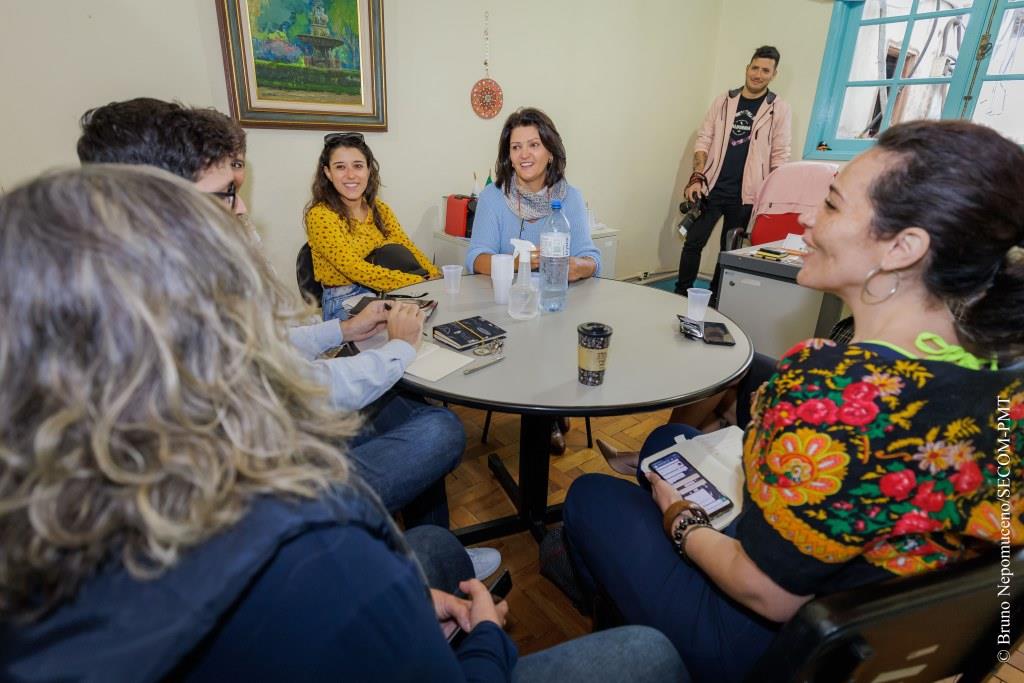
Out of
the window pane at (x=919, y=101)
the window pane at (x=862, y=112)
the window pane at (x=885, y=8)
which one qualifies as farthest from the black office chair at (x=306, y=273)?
the window pane at (x=885, y=8)

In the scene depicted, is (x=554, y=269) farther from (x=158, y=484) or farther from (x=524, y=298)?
(x=158, y=484)

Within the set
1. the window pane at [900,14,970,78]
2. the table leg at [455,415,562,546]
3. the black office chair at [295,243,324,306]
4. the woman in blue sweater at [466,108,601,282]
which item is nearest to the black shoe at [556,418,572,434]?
the table leg at [455,415,562,546]

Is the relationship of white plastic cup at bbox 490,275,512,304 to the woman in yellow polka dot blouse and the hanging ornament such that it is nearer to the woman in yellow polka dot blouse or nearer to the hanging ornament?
the woman in yellow polka dot blouse

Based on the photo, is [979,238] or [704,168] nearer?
[979,238]

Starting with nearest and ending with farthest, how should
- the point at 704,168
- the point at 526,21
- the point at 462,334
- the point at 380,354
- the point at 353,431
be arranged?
the point at 353,431, the point at 380,354, the point at 462,334, the point at 526,21, the point at 704,168

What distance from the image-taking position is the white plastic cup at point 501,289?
5.25ft

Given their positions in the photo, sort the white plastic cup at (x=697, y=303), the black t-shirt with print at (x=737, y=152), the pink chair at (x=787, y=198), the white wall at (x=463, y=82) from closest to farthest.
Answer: the white plastic cup at (x=697, y=303) < the white wall at (x=463, y=82) < the pink chair at (x=787, y=198) < the black t-shirt with print at (x=737, y=152)

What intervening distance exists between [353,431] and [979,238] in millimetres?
901

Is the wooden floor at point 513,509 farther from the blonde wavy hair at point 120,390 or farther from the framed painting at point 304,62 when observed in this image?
the framed painting at point 304,62

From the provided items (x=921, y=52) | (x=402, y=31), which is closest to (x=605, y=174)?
(x=402, y=31)

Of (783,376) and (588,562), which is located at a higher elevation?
(783,376)

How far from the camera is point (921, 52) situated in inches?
139

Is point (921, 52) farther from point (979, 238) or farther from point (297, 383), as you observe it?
point (297, 383)

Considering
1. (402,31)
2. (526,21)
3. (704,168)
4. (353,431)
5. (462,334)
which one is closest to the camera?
(353,431)
